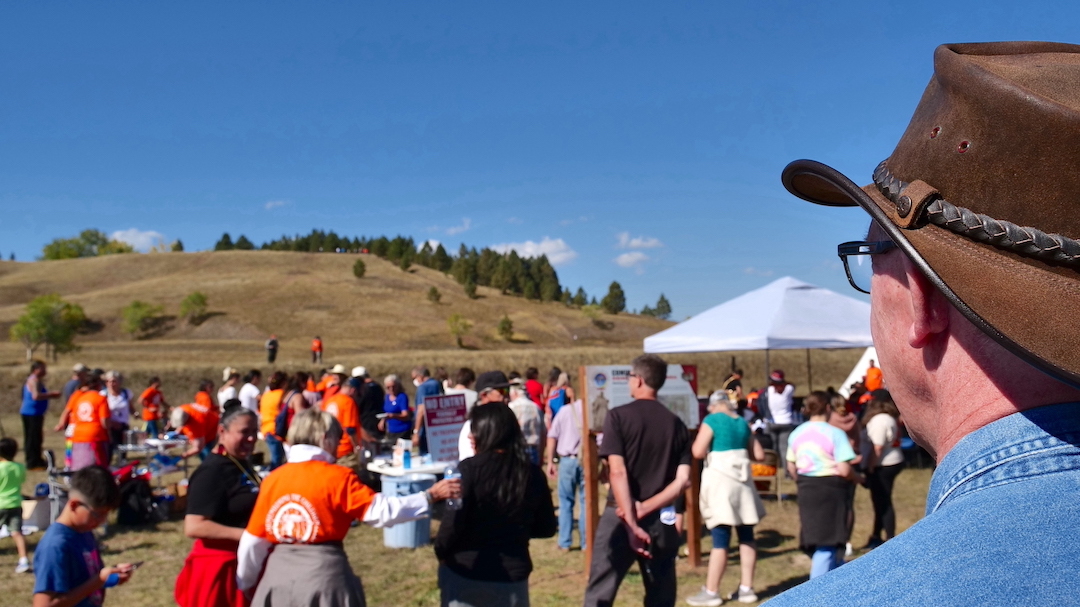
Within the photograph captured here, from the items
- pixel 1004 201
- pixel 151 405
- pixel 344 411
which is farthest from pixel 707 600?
pixel 151 405

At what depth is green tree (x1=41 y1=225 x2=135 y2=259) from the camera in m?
123

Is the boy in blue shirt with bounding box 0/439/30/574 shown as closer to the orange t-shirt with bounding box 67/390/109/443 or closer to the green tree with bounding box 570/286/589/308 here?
the orange t-shirt with bounding box 67/390/109/443

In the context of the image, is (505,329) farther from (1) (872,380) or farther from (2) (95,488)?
(2) (95,488)

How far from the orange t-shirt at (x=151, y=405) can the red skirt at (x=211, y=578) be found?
12565 millimetres

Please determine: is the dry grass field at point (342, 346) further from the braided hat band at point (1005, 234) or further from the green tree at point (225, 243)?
the green tree at point (225, 243)

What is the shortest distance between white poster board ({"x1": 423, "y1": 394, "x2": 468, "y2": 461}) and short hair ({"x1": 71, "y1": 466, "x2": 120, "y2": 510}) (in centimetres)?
287

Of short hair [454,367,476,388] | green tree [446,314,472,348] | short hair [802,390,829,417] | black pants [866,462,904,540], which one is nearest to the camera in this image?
short hair [802,390,829,417]

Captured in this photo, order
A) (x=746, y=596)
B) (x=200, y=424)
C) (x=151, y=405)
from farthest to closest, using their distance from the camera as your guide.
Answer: (x=151, y=405) < (x=200, y=424) < (x=746, y=596)

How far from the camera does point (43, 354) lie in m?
59.4

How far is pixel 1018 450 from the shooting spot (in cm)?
81

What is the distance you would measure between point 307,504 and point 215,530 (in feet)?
2.43

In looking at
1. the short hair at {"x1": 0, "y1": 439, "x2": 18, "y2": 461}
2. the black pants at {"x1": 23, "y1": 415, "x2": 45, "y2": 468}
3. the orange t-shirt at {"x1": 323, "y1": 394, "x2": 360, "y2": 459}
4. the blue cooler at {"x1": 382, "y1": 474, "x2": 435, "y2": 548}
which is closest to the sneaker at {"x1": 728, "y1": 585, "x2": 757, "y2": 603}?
the blue cooler at {"x1": 382, "y1": 474, "x2": 435, "y2": 548}

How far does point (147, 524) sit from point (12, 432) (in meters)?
15.1

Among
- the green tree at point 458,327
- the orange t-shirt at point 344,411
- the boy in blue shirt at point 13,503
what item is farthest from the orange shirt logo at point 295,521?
the green tree at point 458,327
